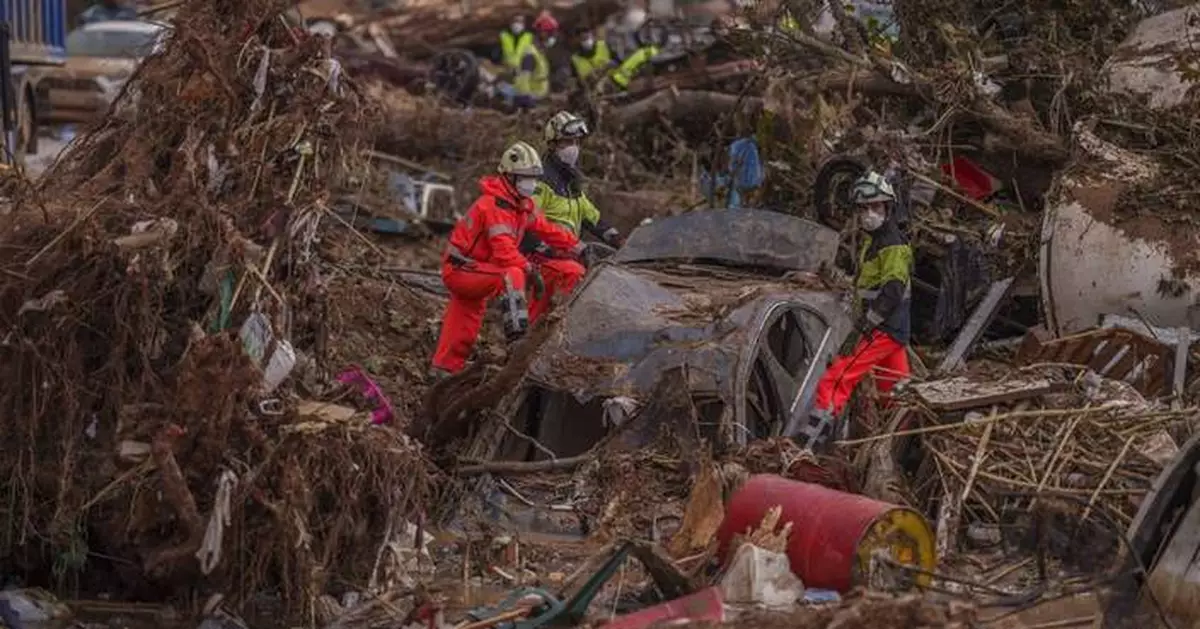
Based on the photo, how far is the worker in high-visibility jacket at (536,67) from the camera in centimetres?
2495

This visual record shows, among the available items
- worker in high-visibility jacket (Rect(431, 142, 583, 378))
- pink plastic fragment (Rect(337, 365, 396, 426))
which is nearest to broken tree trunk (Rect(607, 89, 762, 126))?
worker in high-visibility jacket (Rect(431, 142, 583, 378))

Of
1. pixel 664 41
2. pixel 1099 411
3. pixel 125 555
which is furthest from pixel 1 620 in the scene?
pixel 664 41

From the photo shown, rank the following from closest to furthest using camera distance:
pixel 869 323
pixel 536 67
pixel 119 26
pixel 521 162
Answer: pixel 869 323 < pixel 521 162 < pixel 536 67 < pixel 119 26

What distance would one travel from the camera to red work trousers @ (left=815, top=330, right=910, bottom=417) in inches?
433

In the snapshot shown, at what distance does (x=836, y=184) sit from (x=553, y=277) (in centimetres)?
234

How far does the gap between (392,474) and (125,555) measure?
1086 millimetres

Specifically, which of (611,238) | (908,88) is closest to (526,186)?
(611,238)

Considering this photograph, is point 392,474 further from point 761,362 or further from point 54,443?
point 761,362

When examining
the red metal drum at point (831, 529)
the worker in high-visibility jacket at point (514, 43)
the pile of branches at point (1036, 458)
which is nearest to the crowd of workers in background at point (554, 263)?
the pile of branches at point (1036, 458)

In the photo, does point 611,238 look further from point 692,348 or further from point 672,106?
point 672,106

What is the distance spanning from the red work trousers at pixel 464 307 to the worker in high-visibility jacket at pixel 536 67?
1142 cm

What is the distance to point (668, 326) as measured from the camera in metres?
10.4

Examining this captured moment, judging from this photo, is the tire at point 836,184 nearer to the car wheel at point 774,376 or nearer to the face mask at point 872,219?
the face mask at point 872,219

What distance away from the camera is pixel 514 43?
94.3ft
